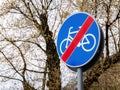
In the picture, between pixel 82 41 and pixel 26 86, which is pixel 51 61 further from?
pixel 82 41

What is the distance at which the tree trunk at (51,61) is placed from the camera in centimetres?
1449

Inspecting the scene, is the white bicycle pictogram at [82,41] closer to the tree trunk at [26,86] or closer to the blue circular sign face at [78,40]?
the blue circular sign face at [78,40]

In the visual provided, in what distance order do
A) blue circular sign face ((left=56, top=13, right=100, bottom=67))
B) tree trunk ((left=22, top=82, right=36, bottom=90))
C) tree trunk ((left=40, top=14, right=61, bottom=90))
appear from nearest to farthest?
1. blue circular sign face ((left=56, top=13, right=100, bottom=67))
2. tree trunk ((left=40, top=14, right=61, bottom=90))
3. tree trunk ((left=22, top=82, right=36, bottom=90))

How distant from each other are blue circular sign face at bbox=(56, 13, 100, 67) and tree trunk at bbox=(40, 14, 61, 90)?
30.8 ft

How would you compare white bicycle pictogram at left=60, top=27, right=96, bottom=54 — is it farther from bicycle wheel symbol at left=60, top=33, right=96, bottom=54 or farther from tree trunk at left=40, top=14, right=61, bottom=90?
tree trunk at left=40, top=14, right=61, bottom=90

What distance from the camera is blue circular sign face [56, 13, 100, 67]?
473 cm

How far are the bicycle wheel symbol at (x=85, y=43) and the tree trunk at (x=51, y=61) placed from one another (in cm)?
940

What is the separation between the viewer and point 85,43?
484 centimetres

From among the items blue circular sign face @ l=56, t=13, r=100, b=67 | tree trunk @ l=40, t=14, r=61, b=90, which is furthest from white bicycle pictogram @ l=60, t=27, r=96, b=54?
tree trunk @ l=40, t=14, r=61, b=90

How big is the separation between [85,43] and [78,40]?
110 millimetres

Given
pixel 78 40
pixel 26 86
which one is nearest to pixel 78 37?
pixel 78 40

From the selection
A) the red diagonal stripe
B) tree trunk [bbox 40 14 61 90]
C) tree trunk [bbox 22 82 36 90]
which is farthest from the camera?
tree trunk [bbox 22 82 36 90]

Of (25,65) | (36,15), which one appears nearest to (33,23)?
(36,15)

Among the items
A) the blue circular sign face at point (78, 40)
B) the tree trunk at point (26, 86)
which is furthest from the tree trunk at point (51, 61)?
the blue circular sign face at point (78, 40)
